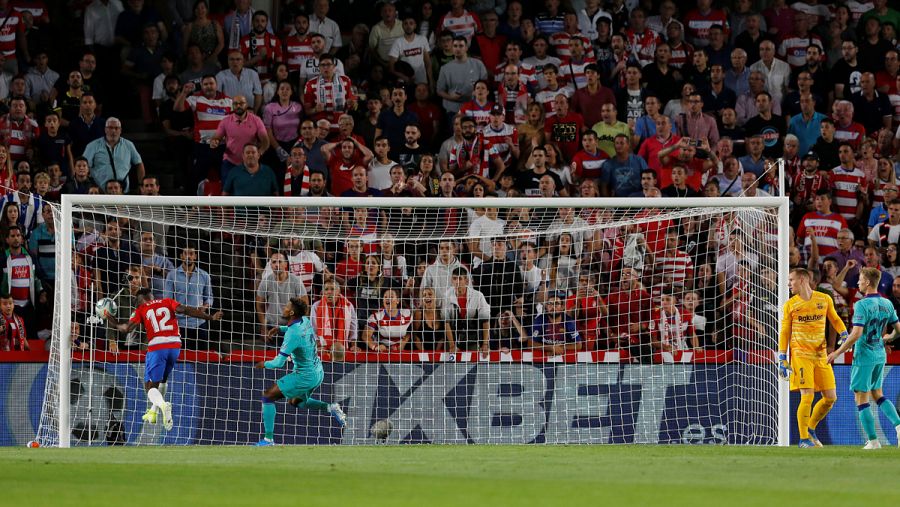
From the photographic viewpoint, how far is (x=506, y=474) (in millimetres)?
9719

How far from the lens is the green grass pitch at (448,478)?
26.6ft

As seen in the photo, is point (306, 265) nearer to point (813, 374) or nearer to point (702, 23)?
point (813, 374)

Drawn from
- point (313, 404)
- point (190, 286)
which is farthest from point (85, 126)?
point (313, 404)

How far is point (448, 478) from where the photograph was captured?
9422 millimetres

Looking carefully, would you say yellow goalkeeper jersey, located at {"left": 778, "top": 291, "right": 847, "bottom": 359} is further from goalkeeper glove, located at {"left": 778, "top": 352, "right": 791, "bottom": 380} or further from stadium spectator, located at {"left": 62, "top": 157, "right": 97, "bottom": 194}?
stadium spectator, located at {"left": 62, "top": 157, "right": 97, "bottom": 194}

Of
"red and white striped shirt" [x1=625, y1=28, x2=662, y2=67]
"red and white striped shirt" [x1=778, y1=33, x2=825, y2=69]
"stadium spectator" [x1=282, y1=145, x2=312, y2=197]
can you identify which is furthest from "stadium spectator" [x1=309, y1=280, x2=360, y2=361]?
"red and white striped shirt" [x1=778, y1=33, x2=825, y2=69]

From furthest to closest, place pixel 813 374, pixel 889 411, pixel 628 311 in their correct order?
pixel 628 311 → pixel 813 374 → pixel 889 411

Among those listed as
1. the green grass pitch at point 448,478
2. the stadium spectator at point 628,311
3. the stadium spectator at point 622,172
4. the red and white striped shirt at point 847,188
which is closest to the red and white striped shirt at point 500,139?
the stadium spectator at point 622,172

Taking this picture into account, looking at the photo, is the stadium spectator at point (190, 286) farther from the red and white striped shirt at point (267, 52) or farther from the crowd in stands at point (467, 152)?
the red and white striped shirt at point (267, 52)

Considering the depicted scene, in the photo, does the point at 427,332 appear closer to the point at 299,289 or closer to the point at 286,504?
the point at 299,289

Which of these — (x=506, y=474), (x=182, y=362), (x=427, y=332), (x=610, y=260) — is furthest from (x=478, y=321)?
(x=506, y=474)

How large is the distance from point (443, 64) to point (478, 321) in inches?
233

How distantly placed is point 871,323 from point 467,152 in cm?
746

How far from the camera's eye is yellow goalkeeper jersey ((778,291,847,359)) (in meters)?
14.4
